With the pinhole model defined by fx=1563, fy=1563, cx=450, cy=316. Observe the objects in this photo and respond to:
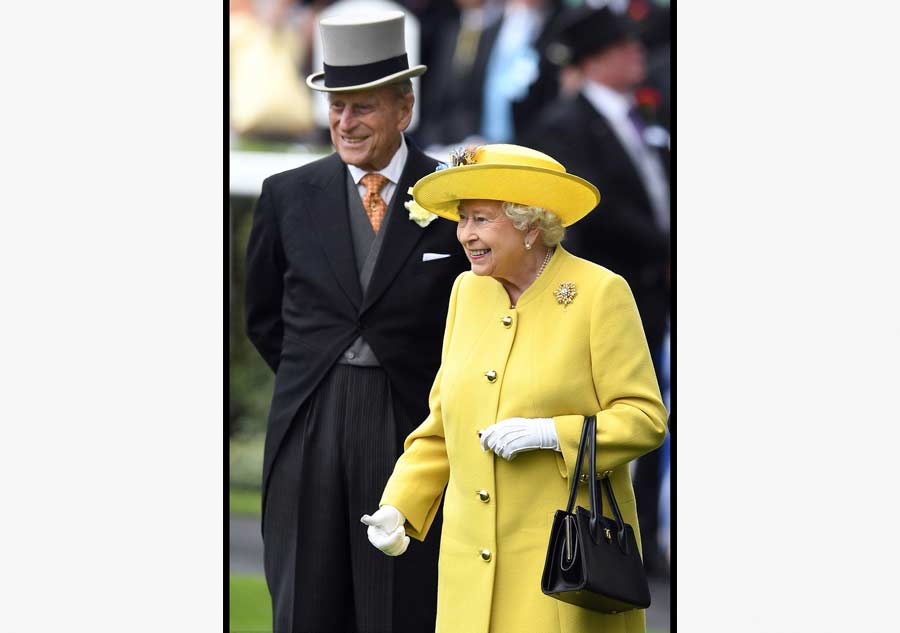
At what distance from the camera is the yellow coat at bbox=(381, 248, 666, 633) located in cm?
541

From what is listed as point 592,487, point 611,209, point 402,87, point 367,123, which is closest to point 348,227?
point 367,123

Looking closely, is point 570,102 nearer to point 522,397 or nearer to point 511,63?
point 511,63

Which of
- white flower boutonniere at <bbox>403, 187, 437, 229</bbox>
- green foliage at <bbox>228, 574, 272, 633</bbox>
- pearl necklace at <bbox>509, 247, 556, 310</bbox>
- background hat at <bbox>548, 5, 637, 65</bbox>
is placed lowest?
green foliage at <bbox>228, 574, 272, 633</bbox>

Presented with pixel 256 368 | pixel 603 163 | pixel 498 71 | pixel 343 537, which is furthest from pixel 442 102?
pixel 343 537

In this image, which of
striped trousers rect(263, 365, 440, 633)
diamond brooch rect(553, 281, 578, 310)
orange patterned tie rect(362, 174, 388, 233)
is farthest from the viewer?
orange patterned tie rect(362, 174, 388, 233)

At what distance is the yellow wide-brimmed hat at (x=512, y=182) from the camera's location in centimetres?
550

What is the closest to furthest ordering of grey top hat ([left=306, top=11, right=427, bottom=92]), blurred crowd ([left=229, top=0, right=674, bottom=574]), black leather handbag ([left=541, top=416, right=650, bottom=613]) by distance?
black leather handbag ([left=541, top=416, right=650, bottom=613])
grey top hat ([left=306, top=11, right=427, bottom=92])
blurred crowd ([left=229, top=0, right=674, bottom=574])

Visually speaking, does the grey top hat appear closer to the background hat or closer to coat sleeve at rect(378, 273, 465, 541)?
the background hat

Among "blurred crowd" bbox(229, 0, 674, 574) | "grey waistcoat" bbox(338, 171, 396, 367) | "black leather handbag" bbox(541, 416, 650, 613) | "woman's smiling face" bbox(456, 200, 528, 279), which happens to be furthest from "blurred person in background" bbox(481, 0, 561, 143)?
"black leather handbag" bbox(541, 416, 650, 613)

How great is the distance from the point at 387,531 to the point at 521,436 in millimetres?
Answer: 640

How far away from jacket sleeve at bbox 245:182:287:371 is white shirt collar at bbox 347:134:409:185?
46 centimetres

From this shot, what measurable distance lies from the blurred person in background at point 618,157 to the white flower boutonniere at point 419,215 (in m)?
0.65

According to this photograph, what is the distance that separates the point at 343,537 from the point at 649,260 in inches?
73.0

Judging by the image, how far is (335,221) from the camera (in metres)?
6.98
